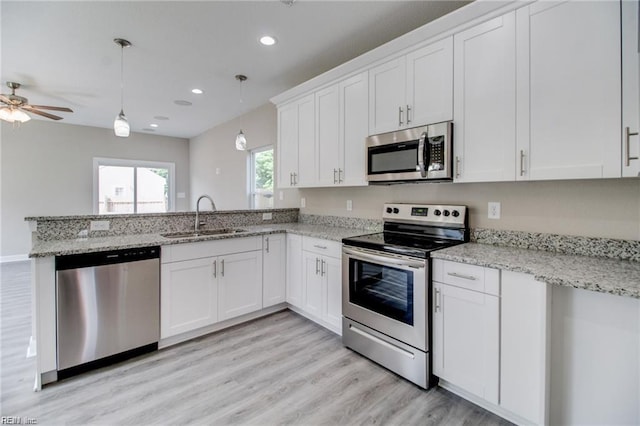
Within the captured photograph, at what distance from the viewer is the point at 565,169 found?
162 centimetres

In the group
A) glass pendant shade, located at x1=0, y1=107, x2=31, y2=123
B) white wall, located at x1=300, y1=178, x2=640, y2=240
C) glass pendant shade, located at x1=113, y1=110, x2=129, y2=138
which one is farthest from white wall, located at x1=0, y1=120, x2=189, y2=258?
white wall, located at x1=300, y1=178, x2=640, y2=240

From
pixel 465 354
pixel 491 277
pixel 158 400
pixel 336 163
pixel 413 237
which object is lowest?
pixel 158 400

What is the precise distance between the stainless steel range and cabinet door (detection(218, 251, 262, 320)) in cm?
100

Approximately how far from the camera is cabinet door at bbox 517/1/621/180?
58.2 inches

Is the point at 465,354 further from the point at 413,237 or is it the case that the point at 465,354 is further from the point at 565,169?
the point at 565,169

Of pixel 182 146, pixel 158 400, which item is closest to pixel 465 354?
pixel 158 400

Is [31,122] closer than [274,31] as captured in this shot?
No

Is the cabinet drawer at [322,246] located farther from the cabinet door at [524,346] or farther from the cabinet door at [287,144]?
the cabinet door at [524,346]

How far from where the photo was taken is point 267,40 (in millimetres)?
2650

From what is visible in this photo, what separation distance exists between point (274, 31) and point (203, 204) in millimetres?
4739

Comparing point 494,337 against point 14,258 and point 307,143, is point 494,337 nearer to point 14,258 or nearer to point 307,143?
point 307,143

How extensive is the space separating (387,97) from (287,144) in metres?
1.48

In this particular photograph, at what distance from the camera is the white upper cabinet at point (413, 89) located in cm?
210

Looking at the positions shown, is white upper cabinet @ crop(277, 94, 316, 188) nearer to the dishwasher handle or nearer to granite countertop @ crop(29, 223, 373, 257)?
granite countertop @ crop(29, 223, 373, 257)
